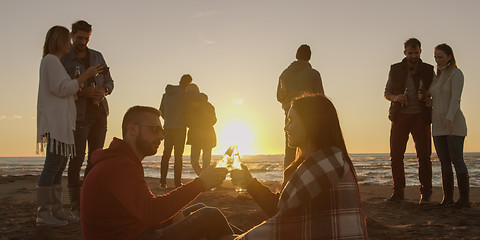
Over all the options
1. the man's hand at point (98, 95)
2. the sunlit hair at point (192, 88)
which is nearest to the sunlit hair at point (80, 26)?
the man's hand at point (98, 95)

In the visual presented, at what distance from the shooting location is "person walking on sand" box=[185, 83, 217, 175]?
8.83 meters

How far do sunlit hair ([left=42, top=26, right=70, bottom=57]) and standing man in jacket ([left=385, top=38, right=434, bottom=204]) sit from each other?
4.95 m

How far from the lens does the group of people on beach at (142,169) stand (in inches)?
95.0

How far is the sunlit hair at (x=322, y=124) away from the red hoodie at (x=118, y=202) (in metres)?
1.02

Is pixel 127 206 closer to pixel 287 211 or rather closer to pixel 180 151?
pixel 287 211

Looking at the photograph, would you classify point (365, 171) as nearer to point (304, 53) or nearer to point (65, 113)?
point (304, 53)

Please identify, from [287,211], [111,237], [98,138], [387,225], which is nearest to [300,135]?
[287,211]

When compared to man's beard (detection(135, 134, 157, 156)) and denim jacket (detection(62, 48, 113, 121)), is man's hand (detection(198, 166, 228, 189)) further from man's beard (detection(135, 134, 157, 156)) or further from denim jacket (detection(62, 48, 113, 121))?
denim jacket (detection(62, 48, 113, 121))

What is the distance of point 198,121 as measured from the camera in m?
8.89

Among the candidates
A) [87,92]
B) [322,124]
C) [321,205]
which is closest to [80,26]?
[87,92]

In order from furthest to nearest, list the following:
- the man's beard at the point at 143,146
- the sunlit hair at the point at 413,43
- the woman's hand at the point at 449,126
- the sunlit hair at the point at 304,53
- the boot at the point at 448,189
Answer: the sunlit hair at the point at 304,53, the sunlit hair at the point at 413,43, the boot at the point at 448,189, the woman's hand at the point at 449,126, the man's beard at the point at 143,146

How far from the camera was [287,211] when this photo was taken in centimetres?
246

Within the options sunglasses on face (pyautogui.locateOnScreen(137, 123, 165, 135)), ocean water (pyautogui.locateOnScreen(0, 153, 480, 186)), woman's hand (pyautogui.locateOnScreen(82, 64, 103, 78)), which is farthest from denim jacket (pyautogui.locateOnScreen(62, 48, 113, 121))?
ocean water (pyautogui.locateOnScreen(0, 153, 480, 186))

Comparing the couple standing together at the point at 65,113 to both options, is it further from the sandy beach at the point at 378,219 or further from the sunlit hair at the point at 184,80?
the sunlit hair at the point at 184,80
